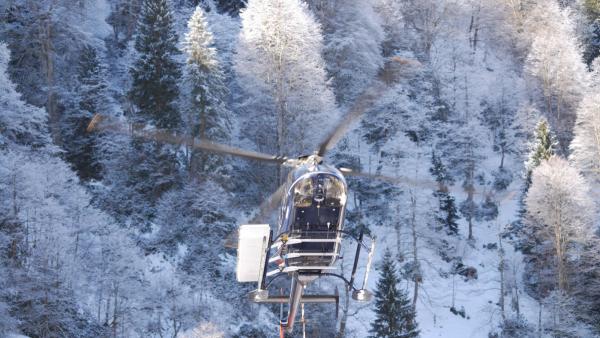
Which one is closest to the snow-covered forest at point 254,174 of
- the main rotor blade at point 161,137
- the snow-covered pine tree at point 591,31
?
the snow-covered pine tree at point 591,31

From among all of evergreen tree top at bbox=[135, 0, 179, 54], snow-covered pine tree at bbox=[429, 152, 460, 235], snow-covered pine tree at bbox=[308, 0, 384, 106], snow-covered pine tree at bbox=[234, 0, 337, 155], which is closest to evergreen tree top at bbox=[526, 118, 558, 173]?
snow-covered pine tree at bbox=[429, 152, 460, 235]

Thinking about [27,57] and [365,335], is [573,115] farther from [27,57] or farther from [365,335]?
[27,57]

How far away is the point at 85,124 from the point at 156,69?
4284 mm

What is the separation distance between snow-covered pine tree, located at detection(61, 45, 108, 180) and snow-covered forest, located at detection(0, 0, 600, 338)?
0.34 feet

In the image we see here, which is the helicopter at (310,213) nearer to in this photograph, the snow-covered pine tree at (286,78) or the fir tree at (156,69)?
the fir tree at (156,69)

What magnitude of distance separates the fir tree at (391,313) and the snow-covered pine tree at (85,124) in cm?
1389

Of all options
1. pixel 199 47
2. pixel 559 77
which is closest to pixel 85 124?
pixel 199 47

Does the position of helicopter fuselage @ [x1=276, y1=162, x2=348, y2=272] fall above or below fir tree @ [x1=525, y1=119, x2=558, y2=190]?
above

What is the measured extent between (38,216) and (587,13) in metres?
43.8

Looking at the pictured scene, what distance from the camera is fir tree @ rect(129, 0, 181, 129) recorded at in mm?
33812

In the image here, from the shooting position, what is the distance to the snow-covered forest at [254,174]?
27734 millimetres

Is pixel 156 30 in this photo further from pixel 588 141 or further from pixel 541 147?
pixel 588 141

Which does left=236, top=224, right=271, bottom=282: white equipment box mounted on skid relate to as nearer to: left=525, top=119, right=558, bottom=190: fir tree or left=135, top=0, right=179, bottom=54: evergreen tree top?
left=135, top=0, right=179, bottom=54: evergreen tree top

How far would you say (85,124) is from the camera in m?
33.7
